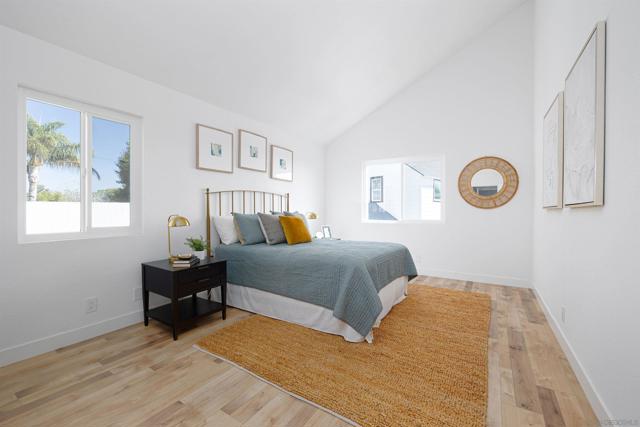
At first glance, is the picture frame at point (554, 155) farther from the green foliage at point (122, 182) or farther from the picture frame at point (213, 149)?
the green foliage at point (122, 182)

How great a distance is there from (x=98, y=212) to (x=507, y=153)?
4913 millimetres

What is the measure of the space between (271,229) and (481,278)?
315 centimetres

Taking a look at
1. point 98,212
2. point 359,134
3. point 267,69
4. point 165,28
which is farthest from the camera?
point 359,134

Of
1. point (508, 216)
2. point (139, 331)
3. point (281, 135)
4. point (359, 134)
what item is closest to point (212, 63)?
point (281, 135)

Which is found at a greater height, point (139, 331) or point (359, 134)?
point (359, 134)

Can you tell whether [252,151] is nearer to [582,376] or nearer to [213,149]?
[213,149]

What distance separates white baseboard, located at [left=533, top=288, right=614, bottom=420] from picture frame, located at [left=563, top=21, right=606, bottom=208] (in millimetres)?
1001

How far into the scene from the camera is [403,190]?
15.7ft

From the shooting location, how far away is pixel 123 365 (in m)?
1.93

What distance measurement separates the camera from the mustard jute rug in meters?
1.49

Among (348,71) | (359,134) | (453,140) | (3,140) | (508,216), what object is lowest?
(508,216)

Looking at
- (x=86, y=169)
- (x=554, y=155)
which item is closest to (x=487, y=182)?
(x=554, y=155)

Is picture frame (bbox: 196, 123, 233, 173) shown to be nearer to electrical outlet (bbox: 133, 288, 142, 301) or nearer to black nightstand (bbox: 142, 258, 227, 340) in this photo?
black nightstand (bbox: 142, 258, 227, 340)

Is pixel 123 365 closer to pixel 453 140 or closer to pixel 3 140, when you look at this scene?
pixel 3 140
